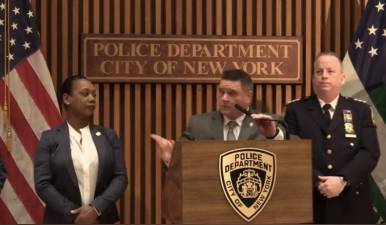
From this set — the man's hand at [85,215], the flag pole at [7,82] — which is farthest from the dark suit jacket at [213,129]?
the flag pole at [7,82]

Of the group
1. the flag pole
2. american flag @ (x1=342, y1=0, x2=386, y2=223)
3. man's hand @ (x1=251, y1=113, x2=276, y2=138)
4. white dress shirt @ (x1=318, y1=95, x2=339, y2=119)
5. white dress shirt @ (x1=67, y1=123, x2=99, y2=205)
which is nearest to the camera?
man's hand @ (x1=251, y1=113, x2=276, y2=138)

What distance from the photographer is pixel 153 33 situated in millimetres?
4957

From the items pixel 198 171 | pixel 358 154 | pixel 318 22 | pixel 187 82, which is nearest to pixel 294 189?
pixel 198 171

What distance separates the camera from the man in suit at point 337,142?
359 centimetres

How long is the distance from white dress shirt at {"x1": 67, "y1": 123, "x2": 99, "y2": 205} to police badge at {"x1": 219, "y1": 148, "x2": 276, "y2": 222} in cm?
124

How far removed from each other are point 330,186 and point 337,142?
35 centimetres

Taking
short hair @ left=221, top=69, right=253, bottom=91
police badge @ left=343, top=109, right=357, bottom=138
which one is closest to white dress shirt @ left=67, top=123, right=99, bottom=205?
short hair @ left=221, top=69, right=253, bottom=91

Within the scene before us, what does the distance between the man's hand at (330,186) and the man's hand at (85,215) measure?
1.21 meters

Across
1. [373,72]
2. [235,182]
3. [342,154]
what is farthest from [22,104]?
[373,72]

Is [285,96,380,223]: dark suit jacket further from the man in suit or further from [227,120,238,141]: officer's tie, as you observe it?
[227,120,238,141]: officer's tie

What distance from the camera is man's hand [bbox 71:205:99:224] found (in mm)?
3527

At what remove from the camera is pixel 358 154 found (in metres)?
3.62

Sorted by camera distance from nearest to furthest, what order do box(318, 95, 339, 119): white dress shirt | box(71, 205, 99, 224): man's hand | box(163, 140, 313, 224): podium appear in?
box(163, 140, 313, 224): podium < box(71, 205, 99, 224): man's hand < box(318, 95, 339, 119): white dress shirt

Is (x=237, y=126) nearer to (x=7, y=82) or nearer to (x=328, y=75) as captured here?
(x=328, y=75)
